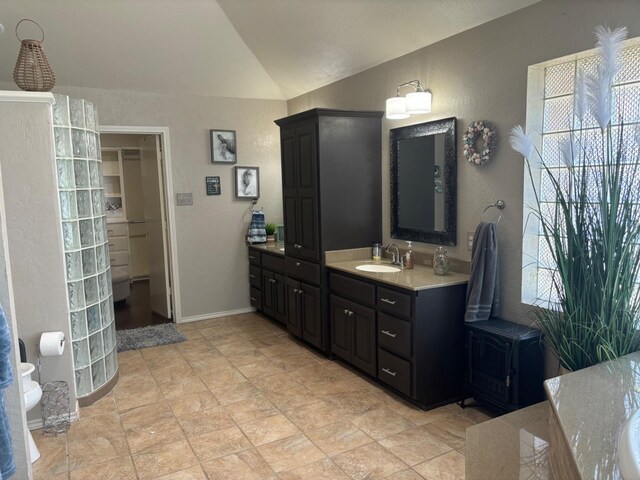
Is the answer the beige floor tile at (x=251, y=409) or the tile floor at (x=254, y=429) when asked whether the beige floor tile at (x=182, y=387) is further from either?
the beige floor tile at (x=251, y=409)

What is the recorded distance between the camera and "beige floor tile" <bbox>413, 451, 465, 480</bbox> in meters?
2.43

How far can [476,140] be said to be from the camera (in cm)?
318

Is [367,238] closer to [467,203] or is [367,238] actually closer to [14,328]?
[467,203]

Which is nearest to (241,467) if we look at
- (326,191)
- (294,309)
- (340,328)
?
(340,328)

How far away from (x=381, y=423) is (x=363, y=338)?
73 cm

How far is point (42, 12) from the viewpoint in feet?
12.6

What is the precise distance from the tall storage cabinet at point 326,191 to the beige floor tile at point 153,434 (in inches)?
58.1

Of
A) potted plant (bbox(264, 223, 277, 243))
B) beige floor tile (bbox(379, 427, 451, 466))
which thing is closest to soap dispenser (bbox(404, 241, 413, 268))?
beige floor tile (bbox(379, 427, 451, 466))

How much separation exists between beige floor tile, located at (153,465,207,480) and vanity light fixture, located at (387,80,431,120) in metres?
2.73

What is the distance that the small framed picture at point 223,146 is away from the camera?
5.28 meters

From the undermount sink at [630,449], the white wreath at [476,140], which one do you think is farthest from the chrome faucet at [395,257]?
the undermount sink at [630,449]

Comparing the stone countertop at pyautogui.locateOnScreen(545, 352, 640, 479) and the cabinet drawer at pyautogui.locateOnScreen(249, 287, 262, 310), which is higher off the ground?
the stone countertop at pyautogui.locateOnScreen(545, 352, 640, 479)

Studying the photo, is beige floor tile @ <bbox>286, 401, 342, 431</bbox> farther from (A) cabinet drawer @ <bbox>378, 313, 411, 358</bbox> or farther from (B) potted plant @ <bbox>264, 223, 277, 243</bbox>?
(B) potted plant @ <bbox>264, 223, 277, 243</bbox>

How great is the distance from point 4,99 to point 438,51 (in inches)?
113
